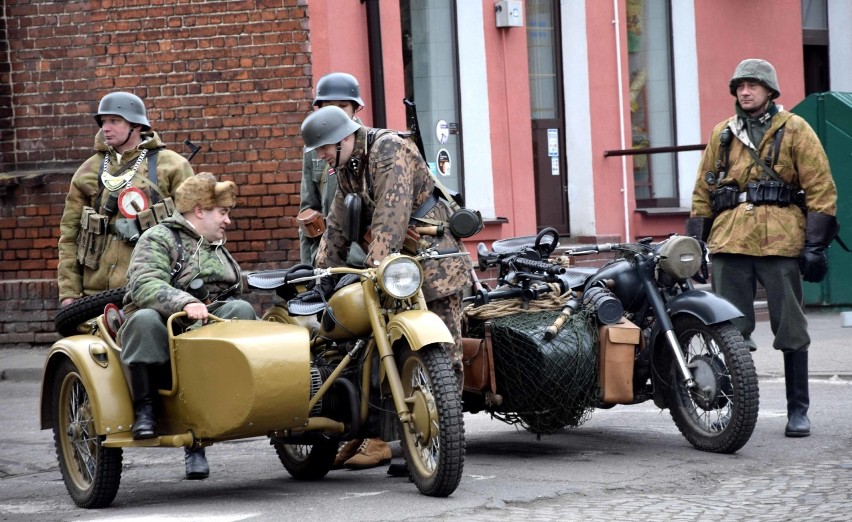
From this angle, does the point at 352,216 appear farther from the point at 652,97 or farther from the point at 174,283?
the point at 652,97

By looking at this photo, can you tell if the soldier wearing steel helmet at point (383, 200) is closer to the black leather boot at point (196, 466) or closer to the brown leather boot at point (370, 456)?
the brown leather boot at point (370, 456)

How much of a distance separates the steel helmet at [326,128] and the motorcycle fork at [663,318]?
174 centimetres

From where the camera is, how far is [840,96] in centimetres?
1505

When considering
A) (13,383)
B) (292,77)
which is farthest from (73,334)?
(292,77)

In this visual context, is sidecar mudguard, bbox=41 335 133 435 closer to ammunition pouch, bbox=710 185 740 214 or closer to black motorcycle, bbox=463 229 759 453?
black motorcycle, bbox=463 229 759 453

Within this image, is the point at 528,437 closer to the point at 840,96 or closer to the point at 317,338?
the point at 317,338

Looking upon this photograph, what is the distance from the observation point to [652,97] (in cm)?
1706

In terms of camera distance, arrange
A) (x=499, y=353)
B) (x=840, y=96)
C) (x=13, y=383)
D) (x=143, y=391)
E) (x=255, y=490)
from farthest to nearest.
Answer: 1. (x=840, y=96)
2. (x=13, y=383)
3. (x=499, y=353)
4. (x=255, y=490)
5. (x=143, y=391)

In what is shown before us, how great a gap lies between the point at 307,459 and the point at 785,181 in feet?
9.59

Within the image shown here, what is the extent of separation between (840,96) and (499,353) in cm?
854

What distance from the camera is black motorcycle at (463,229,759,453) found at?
7.41 metres

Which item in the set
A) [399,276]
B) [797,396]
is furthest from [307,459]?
[797,396]

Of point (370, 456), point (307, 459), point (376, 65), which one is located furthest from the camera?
point (376, 65)

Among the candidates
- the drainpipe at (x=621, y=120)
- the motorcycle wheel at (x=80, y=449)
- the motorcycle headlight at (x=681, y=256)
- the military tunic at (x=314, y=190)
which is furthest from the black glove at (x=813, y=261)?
the drainpipe at (x=621, y=120)
